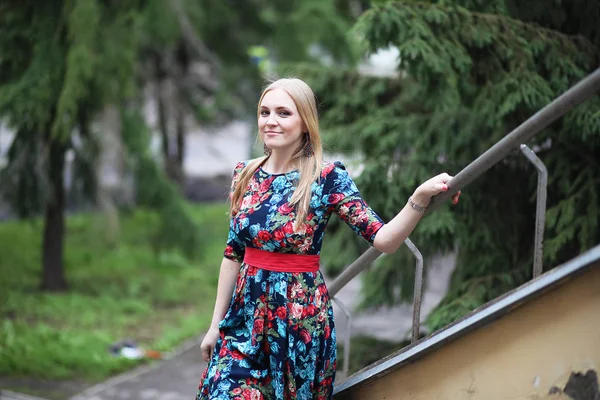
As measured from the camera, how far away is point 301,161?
2744mm

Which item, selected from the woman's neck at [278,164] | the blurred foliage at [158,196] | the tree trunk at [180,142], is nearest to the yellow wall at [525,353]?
the woman's neck at [278,164]

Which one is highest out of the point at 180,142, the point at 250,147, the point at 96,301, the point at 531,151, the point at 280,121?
the point at 180,142

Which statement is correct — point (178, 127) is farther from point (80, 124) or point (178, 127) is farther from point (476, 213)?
point (476, 213)

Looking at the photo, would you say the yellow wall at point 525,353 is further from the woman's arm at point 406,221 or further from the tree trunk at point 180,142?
the tree trunk at point 180,142

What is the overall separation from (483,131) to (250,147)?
4041mm

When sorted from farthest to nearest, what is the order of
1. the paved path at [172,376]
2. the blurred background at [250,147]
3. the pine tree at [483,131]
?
1. the paved path at [172,376]
2. the blurred background at [250,147]
3. the pine tree at [483,131]

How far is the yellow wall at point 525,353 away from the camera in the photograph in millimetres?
2295

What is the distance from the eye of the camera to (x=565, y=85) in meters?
3.85

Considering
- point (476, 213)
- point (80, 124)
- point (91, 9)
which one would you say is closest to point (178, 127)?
point (80, 124)

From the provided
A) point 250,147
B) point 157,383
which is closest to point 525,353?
point 157,383

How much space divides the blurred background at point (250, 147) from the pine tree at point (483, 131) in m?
0.01

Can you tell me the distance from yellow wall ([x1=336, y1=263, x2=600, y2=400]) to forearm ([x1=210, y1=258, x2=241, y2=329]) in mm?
704

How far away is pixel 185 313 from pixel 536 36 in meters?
5.67

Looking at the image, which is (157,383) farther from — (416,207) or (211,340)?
(416,207)
